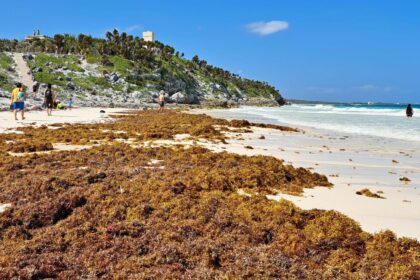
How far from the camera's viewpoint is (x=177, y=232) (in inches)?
166

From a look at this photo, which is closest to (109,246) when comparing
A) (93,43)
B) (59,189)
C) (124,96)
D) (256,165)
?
(59,189)

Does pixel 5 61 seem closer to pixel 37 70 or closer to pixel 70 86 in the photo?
pixel 37 70

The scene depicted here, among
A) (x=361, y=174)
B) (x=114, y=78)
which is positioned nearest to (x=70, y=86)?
(x=114, y=78)

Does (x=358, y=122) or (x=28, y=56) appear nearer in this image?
(x=358, y=122)

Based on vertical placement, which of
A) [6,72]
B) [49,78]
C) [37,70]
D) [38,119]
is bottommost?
[38,119]

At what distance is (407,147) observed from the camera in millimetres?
13102

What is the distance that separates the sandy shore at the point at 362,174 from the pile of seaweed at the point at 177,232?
1.79 ft

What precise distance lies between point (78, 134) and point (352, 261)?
1100 centimetres

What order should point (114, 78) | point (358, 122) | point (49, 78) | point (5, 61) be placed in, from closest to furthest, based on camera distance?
1. point (358, 122)
2. point (49, 78)
3. point (5, 61)
4. point (114, 78)

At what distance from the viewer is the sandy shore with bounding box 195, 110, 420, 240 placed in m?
5.17

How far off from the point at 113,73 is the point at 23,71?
14750 mm

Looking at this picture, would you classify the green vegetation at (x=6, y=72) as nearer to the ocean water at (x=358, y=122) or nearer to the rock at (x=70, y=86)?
the rock at (x=70, y=86)

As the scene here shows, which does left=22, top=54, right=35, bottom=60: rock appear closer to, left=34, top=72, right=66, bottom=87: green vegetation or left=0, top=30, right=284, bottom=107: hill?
left=0, top=30, right=284, bottom=107: hill

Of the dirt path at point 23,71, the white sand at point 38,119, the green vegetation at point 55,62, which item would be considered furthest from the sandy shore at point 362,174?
the green vegetation at point 55,62
